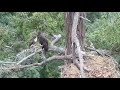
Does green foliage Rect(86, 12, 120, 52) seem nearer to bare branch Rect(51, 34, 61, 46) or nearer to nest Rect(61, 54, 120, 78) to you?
bare branch Rect(51, 34, 61, 46)

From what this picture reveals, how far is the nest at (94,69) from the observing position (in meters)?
1.33

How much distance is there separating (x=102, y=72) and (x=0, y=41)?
945mm

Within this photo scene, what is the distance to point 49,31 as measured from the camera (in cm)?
210

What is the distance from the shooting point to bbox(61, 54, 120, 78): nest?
4.38 ft

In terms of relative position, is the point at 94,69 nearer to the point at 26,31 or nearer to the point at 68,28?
the point at 68,28

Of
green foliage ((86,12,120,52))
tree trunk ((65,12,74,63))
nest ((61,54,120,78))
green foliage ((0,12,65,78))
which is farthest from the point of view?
green foliage ((86,12,120,52))

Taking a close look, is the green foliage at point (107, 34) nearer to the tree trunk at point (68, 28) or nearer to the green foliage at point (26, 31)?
Answer: the green foliage at point (26, 31)

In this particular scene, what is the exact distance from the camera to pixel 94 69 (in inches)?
55.0

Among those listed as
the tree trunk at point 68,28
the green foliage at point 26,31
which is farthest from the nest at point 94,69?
the green foliage at point 26,31

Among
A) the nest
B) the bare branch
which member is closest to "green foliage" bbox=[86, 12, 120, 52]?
the bare branch

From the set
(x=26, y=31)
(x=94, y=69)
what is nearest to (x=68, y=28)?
(x=94, y=69)
